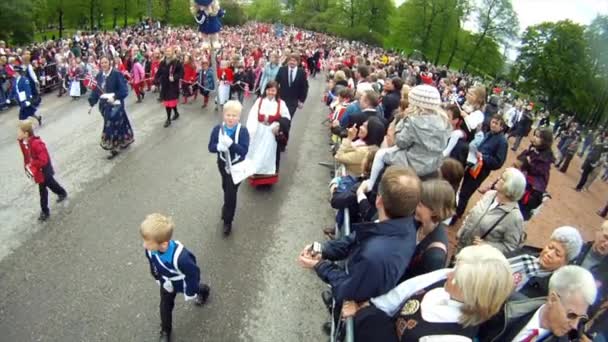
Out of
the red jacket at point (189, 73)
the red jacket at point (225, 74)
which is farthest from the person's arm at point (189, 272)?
the red jacket at point (189, 73)

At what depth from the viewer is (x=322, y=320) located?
413 centimetres

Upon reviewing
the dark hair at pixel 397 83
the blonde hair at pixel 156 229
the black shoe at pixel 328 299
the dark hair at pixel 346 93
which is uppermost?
the dark hair at pixel 397 83

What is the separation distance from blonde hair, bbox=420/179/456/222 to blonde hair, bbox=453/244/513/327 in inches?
31.2

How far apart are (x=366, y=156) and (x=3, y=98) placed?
12.7 meters

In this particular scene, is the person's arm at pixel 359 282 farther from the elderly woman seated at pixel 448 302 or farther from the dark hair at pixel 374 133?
the dark hair at pixel 374 133

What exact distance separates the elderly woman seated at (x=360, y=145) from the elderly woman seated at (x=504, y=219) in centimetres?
143

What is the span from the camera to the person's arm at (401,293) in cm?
220

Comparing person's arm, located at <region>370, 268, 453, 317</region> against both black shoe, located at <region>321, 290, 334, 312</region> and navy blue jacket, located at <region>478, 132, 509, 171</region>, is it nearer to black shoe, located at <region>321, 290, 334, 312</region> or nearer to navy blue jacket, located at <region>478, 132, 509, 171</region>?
black shoe, located at <region>321, 290, 334, 312</region>

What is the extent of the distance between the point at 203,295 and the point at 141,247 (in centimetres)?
143

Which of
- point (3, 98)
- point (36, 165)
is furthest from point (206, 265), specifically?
point (3, 98)

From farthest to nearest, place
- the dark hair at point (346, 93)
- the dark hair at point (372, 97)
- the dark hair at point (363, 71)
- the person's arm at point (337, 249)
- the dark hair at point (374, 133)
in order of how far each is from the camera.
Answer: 1. the dark hair at point (363, 71)
2. the dark hair at point (346, 93)
3. the dark hair at point (372, 97)
4. the dark hair at point (374, 133)
5. the person's arm at point (337, 249)

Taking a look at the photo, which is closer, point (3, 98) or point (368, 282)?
point (368, 282)

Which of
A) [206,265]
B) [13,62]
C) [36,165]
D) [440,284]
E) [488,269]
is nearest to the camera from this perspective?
[488,269]

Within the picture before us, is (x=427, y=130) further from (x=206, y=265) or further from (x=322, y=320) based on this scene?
(x=206, y=265)
